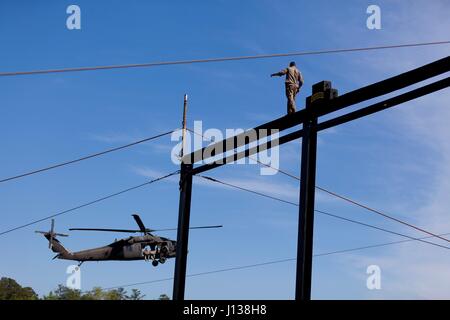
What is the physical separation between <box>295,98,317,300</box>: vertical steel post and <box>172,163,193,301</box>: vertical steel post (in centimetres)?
602

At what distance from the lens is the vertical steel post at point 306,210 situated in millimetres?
14844

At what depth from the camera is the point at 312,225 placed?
15195mm

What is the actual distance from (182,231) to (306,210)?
21.4ft

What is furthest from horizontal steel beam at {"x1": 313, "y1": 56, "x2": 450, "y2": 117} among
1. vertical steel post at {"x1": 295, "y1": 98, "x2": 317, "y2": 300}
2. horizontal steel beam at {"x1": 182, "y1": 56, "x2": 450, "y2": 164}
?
vertical steel post at {"x1": 295, "y1": 98, "x2": 317, "y2": 300}

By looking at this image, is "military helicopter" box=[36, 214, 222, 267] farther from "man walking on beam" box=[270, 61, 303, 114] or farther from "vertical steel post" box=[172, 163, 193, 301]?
"man walking on beam" box=[270, 61, 303, 114]

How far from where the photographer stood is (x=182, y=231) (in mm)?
20734

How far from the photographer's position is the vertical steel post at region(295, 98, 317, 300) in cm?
1484

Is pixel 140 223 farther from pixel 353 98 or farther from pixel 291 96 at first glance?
pixel 353 98

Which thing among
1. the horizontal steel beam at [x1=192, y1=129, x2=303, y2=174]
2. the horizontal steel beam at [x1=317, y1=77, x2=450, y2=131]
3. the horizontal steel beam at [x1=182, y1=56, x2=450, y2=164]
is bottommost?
the horizontal steel beam at [x1=192, y1=129, x2=303, y2=174]

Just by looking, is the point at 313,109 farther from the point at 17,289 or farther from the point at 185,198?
the point at 17,289

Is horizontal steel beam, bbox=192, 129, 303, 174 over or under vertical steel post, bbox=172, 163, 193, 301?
over

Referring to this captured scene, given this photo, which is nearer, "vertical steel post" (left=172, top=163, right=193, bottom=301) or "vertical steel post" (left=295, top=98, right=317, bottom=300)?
"vertical steel post" (left=295, top=98, right=317, bottom=300)
